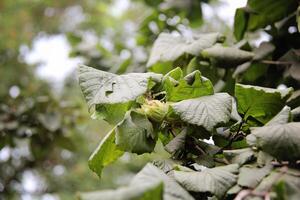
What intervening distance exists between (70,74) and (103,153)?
3.58 meters

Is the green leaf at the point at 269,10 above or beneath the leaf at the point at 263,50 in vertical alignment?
above

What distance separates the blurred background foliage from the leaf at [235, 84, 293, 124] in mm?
314

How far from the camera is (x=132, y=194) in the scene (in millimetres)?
535

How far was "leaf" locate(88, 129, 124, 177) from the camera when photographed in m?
0.82

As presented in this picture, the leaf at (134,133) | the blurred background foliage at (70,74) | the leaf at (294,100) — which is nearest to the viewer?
the leaf at (134,133)

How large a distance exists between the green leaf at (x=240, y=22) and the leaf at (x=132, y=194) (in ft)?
2.62

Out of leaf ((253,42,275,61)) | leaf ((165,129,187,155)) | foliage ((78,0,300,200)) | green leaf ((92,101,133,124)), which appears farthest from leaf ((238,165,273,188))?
leaf ((253,42,275,61))

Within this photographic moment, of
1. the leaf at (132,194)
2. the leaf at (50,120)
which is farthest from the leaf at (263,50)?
the leaf at (50,120)

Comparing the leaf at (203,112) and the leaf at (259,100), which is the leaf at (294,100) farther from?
the leaf at (203,112)

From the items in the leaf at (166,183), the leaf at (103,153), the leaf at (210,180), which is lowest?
the leaf at (103,153)

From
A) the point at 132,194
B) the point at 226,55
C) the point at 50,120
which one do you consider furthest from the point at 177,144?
the point at 50,120

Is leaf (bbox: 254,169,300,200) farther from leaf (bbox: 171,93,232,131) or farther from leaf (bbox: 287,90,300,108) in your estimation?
leaf (bbox: 287,90,300,108)

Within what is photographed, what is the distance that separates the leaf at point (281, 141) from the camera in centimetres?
67

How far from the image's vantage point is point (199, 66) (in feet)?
3.83
